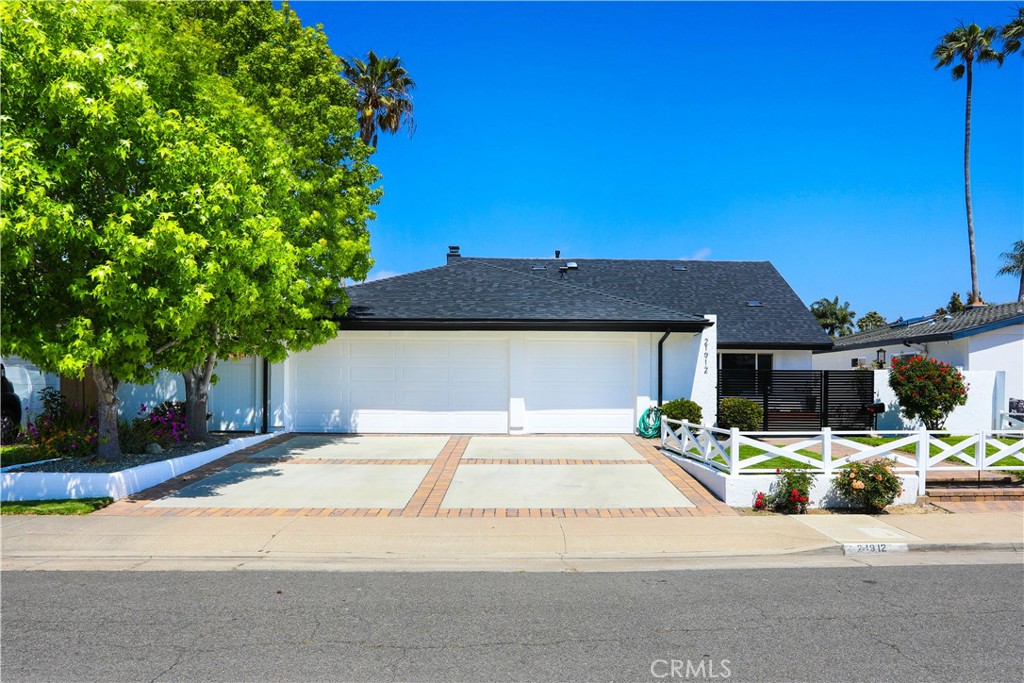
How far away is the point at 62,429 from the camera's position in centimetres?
1237

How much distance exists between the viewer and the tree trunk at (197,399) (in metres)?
13.4

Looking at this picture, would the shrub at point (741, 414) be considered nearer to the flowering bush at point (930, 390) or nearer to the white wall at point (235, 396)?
the flowering bush at point (930, 390)

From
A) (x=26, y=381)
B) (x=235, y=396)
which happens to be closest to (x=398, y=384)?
(x=235, y=396)

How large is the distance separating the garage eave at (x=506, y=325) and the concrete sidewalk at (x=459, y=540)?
7.18m

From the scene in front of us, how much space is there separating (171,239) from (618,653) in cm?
700

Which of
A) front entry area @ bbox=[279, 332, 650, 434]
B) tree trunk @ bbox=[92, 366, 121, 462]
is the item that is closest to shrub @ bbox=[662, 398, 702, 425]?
front entry area @ bbox=[279, 332, 650, 434]

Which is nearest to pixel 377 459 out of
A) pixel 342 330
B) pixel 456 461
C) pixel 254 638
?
pixel 456 461

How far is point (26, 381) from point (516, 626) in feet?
50.9

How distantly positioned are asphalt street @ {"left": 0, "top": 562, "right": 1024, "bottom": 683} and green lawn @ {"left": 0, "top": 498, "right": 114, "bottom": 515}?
2.55 metres

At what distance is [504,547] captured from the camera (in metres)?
7.31

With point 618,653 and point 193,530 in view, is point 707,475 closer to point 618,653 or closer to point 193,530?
point 618,653

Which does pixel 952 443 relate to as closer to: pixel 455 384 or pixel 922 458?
pixel 922 458

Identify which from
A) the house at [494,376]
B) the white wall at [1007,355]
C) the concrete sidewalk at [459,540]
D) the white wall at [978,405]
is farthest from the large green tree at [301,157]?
the white wall at [1007,355]

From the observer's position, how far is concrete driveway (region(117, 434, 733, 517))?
29.7ft
